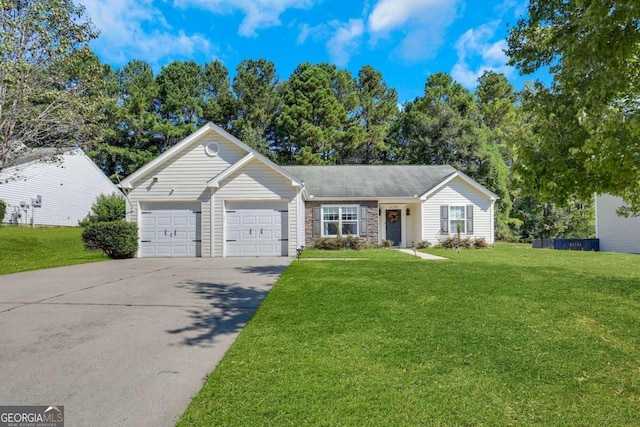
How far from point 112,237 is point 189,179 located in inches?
140

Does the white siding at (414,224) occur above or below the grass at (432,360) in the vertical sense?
above

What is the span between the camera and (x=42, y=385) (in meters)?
3.12

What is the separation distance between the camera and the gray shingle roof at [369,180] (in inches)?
709

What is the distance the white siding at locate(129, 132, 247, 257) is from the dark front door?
29.6 ft

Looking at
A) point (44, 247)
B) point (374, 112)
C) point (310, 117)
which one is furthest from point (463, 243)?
point (374, 112)

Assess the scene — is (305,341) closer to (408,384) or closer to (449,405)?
(408,384)

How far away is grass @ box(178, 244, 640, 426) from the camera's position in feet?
8.85

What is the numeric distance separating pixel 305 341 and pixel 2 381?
113 inches

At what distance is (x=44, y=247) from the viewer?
1712 cm

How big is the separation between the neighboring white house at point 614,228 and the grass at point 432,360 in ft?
46.3

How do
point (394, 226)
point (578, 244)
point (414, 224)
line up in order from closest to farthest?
1. point (414, 224)
2. point (578, 244)
3. point (394, 226)

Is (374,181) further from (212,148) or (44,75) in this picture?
(44,75)

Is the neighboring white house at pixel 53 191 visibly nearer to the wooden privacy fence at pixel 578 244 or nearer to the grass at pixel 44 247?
the grass at pixel 44 247

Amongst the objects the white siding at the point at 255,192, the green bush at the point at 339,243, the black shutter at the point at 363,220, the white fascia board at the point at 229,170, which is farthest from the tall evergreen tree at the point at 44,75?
the black shutter at the point at 363,220
